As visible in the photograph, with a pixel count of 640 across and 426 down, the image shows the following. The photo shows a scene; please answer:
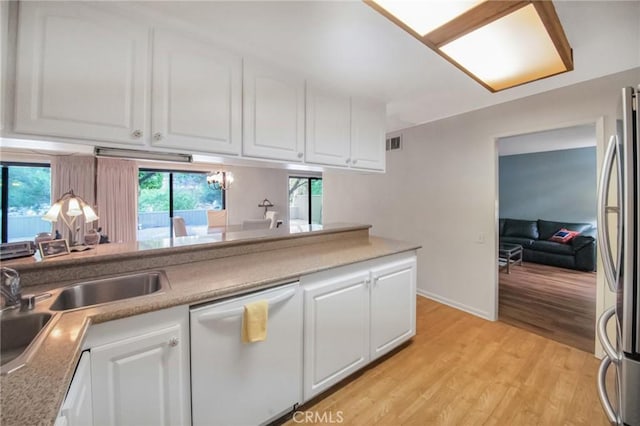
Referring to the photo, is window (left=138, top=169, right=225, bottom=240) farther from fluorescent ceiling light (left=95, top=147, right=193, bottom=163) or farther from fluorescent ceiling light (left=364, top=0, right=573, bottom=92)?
fluorescent ceiling light (left=364, top=0, right=573, bottom=92)

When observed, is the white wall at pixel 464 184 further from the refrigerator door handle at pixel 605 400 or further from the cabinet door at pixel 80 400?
the cabinet door at pixel 80 400

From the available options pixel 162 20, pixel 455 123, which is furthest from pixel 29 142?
pixel 455 123

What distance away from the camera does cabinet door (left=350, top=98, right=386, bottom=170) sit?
7.95 ft

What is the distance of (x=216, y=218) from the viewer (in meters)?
5.96

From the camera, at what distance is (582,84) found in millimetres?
2252

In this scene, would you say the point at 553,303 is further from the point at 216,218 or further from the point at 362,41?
the point at 216,218

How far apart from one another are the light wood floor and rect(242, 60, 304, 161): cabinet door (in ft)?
5.80

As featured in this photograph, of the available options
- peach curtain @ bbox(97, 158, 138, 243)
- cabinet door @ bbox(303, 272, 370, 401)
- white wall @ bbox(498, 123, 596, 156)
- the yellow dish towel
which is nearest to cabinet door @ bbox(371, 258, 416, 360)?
cabinet door @ bbox(303, 272, 370, 401)

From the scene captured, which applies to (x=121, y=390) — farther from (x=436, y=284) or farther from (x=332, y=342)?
(x=436, y=284)

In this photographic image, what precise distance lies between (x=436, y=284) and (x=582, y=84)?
2477 mm

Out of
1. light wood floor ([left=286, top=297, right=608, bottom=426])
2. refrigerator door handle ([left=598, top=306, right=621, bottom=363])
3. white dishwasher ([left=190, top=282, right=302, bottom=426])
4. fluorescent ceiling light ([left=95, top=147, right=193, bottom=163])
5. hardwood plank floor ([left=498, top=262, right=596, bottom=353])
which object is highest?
fluorescent ceiling light ([left=95, top=147, right=193, bottom=163])

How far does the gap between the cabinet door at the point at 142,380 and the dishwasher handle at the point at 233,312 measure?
4.5 inches

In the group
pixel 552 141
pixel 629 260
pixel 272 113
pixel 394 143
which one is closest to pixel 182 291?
pixel 272 113

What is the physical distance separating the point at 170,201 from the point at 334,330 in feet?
18.5
